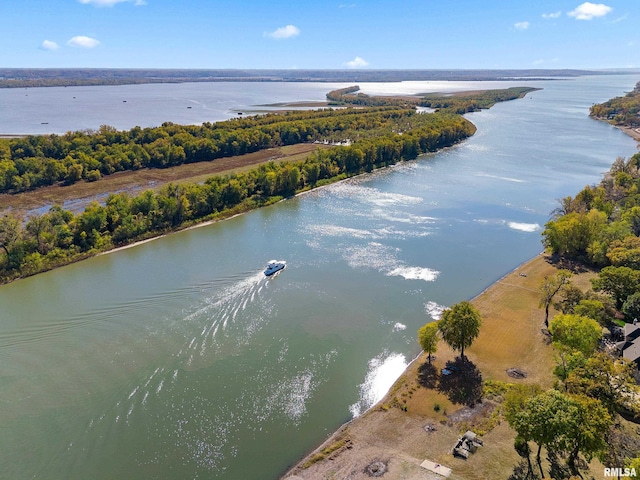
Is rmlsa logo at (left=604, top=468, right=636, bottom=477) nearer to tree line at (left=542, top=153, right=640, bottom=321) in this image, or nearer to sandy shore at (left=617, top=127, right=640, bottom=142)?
tree line at (left=542, top=153, right=640, bottom=321)

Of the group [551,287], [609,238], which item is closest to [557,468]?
[551,287]

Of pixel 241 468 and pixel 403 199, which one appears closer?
pixel 241 468

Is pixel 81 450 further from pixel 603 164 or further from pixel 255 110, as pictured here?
pixel 255 110

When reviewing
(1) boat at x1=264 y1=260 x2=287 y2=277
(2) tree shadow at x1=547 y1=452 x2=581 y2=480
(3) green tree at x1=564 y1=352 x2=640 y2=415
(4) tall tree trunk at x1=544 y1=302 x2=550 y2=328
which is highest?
(3) green tree at x1=564 y1=352 x2=640 y2=415

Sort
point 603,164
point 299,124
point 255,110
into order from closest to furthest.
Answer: point 603,164 < point 299,124 < point 255,110

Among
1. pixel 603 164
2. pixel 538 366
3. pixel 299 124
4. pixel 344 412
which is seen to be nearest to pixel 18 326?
pixel 344 412

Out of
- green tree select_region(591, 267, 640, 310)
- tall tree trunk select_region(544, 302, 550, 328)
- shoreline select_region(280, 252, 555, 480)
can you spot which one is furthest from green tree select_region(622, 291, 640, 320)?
shoreline select_region(280, 252, 555, 480)

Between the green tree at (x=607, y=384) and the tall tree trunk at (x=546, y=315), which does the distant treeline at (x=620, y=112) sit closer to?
the tall tree trunk at (x=546, y=315)
